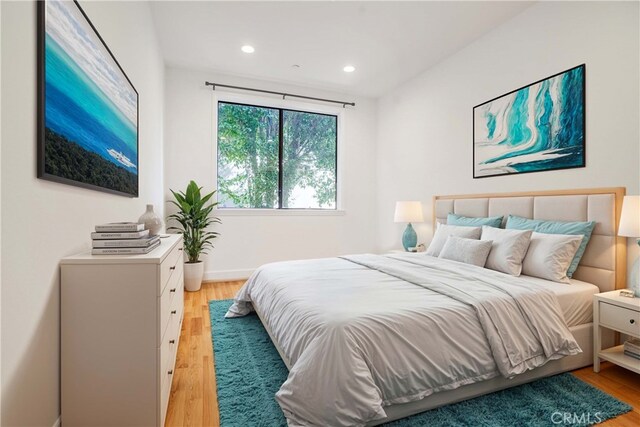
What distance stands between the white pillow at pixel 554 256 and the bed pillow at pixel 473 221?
1.90 feet

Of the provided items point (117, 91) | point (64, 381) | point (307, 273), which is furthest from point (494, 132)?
point (64, 381)

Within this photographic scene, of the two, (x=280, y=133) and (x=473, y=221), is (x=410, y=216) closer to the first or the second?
(x=473, y=221)

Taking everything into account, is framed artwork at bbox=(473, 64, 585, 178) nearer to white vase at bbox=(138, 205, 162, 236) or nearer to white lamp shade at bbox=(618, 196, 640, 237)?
white lamp shade at bbox=(618, 196, 640, 237)

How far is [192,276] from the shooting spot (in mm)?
3918

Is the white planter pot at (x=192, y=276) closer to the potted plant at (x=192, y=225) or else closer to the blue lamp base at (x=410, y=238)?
the potted plant at (x=192, y=225)

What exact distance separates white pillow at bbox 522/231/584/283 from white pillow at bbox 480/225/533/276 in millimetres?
87

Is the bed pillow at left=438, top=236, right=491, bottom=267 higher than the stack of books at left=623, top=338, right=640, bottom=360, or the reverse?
the bed pillow at left=438, top=236, right=491, bottom=267

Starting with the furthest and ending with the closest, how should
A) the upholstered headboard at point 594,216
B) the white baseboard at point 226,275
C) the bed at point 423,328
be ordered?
the white baseboard at point 226,275 < the upholstered headboard at point 594,216 < the bed at point 423,328

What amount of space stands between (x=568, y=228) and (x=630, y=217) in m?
0.43

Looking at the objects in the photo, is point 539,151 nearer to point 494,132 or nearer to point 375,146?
point 494,132

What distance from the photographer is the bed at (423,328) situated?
4.69 ft

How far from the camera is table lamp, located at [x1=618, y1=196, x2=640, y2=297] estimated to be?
1.97 meters

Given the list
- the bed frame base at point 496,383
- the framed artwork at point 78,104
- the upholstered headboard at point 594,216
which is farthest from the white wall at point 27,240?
the upholstered headboard at point 594,216

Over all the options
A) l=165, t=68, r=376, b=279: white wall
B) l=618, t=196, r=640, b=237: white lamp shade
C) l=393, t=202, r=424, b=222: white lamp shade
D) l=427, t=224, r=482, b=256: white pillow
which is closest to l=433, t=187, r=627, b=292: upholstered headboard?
l=618, t=196, r=640, b=237: white lamp shade
